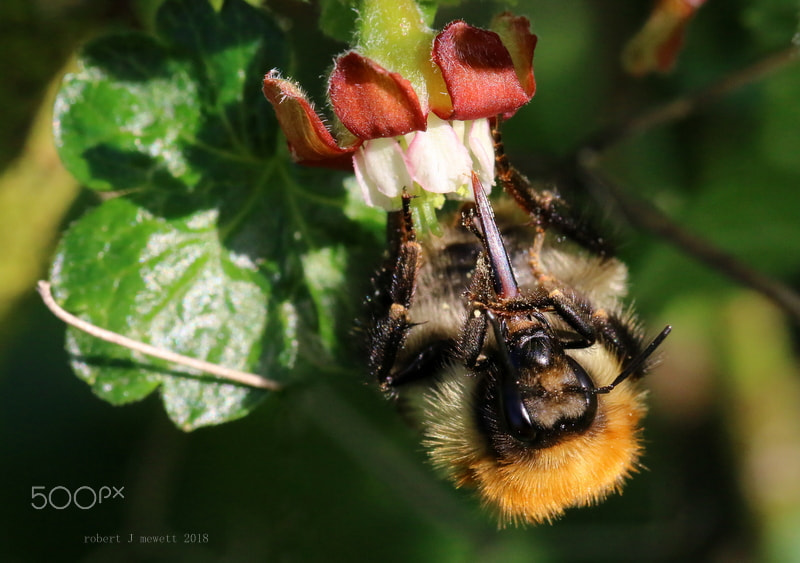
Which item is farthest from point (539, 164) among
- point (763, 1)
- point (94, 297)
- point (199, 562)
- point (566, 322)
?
point (199, 562)

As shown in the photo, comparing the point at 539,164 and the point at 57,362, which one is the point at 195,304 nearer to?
the point at 539,164

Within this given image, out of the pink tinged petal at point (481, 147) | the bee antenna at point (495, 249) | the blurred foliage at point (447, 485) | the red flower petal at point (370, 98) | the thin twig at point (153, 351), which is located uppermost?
the red flower petal at point (370, 98)

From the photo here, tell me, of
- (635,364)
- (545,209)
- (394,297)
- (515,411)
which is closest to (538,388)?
(515,411)

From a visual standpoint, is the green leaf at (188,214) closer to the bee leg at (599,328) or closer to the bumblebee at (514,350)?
the bumblebee at (514,350)

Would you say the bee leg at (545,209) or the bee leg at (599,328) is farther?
the bee leg at (545,209)

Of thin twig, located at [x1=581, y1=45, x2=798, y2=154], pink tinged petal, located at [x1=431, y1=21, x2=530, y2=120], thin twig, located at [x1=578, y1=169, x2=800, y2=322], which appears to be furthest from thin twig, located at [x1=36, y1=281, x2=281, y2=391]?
thin twig, located at [x1=581, y1=45, x2=798, y2=154]

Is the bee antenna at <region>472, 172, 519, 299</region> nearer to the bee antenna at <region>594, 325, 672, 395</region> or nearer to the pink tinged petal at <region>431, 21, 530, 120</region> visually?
the pink tinged petal at <region>431, 21, 530, 120</region>

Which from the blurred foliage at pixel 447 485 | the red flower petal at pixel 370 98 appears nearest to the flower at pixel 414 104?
the red flower petal at pixel 370 98
